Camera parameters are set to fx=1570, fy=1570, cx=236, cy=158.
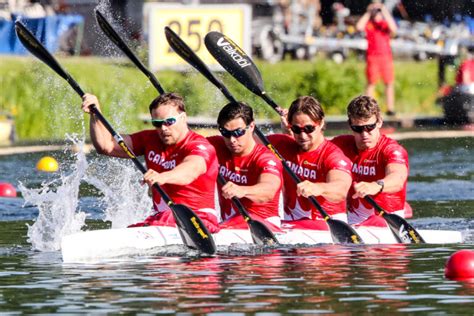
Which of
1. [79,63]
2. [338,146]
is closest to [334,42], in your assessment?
[79,63]

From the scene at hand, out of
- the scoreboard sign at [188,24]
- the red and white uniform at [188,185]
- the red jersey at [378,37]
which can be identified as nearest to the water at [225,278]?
the red and white uniform at [188,185]

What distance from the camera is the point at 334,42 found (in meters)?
38.9

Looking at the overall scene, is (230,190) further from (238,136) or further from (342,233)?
(342,233)

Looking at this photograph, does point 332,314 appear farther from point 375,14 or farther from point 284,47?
point 284,47

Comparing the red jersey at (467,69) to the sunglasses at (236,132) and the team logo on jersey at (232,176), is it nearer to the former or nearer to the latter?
the team logo on jersey at (232,176)

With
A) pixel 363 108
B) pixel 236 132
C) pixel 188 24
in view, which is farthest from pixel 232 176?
pixel 188 24

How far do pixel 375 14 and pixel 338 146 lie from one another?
1399cm

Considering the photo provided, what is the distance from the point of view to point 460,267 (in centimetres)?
1216

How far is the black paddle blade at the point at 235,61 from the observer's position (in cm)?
1683

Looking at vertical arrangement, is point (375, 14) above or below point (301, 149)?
above

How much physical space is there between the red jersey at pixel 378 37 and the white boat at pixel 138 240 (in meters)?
14.5

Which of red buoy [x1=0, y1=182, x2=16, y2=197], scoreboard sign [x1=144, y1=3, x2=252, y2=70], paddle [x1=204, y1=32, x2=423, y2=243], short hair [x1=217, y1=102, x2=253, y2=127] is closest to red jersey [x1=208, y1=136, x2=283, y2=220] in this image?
short hair [x1=217, y1=102, x2=253, y2=127]

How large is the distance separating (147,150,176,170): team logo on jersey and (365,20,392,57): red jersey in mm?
15214

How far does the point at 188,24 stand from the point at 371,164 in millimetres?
13566
